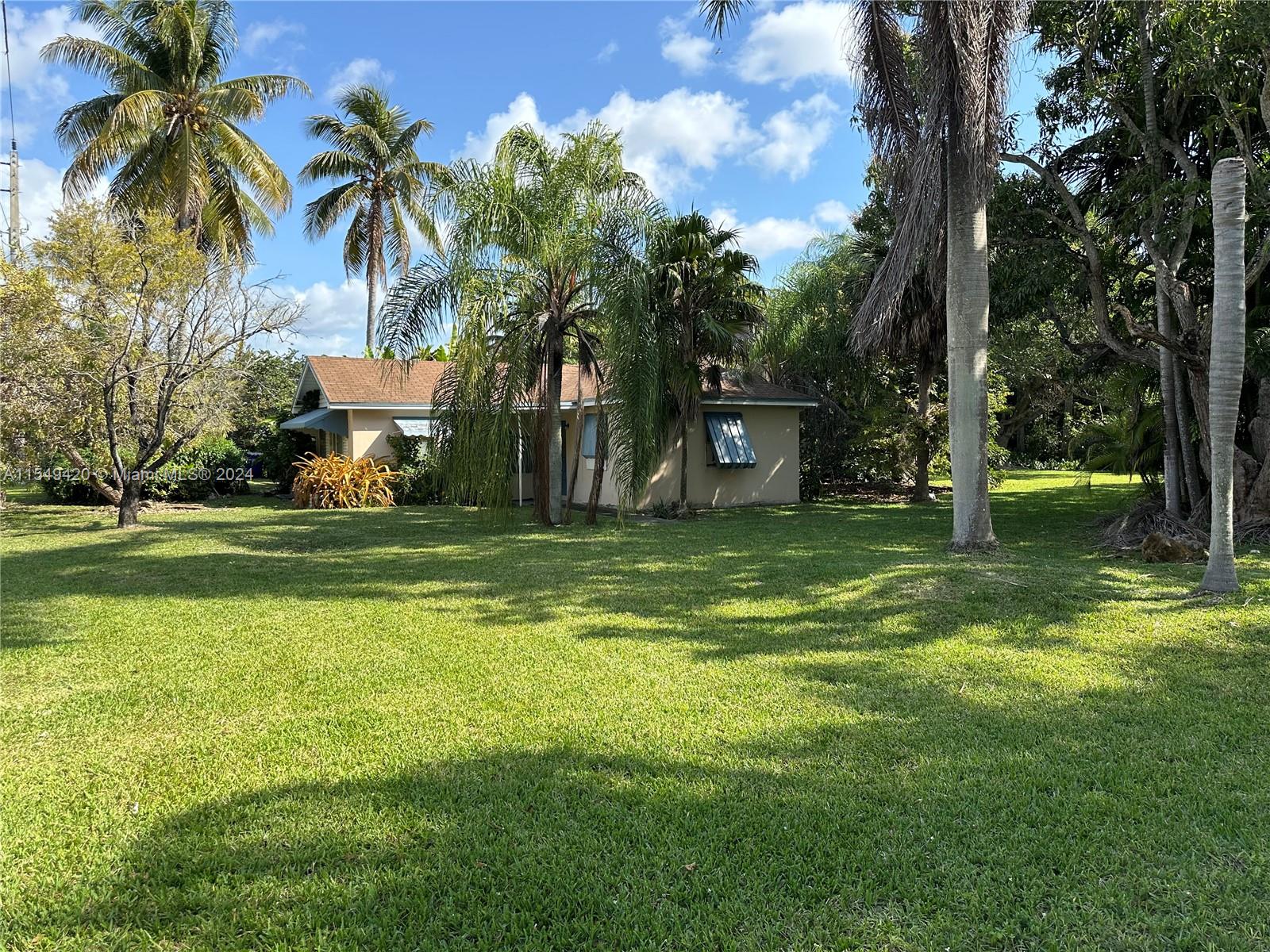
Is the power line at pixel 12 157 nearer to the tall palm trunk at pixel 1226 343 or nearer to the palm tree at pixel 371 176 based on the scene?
the tall palm trunk at pixel 1226 343

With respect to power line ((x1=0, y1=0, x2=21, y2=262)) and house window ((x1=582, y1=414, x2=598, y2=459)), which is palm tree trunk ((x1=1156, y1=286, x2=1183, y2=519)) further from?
power line ((x1=0, y1=0, x2=21, y2=262))

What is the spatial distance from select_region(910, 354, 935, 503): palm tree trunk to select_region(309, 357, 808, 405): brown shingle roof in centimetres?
263

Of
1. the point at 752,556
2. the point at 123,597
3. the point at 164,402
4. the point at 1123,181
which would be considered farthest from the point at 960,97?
the point at 164,402

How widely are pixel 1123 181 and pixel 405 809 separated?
12.2 metres

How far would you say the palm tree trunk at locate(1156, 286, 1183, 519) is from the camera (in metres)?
10.9

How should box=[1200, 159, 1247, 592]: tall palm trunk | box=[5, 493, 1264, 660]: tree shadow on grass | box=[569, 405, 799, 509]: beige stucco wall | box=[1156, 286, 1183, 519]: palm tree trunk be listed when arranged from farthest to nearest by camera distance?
box=[569, 405, 799, 509]: beige stucco wall, box=[1156, 286, 1183, 519]: palm tree trunk, box=[1200, 159, 1247, 592]: tall palm trunk, box=[5, 493, 1264, 660]: tree shadow on grass

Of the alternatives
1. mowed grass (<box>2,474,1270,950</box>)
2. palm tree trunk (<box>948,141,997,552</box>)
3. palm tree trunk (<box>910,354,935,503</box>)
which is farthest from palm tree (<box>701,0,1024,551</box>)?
palm tree trunk (<box>910,354,935,503</box>)

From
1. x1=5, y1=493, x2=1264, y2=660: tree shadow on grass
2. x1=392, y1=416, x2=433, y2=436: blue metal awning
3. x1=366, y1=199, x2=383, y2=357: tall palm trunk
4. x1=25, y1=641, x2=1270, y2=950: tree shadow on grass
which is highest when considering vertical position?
x1=366, y1=199, x2=383, y2=357: tall palm trunk

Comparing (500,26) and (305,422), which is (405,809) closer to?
(500,26)

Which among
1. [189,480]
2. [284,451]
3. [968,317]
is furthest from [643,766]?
[284,451]

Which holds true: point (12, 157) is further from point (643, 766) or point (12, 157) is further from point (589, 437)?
point (643, 766)

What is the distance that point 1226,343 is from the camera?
6.95 metres

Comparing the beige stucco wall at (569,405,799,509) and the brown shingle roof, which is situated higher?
the brown shingle roof

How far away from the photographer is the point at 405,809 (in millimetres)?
3297
